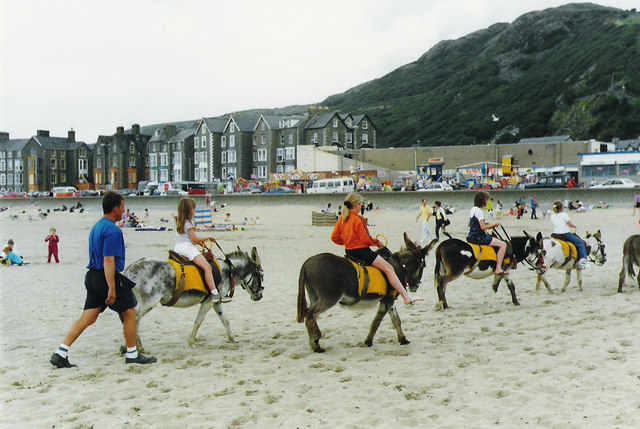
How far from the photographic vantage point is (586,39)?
7810 inches

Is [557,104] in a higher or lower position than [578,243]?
higher

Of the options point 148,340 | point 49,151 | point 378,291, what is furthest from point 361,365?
point 49,151

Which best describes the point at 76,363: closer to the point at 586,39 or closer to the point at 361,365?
the point at 361,365

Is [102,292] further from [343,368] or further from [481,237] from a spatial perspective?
[481,237]

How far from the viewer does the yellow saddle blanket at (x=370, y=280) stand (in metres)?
7.95

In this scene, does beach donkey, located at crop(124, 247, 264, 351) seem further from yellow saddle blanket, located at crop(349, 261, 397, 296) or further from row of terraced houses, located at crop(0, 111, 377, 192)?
row of terraced houses, located at crop(0, 111, 377, 192)

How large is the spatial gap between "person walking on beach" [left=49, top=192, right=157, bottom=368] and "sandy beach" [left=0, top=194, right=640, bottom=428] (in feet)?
1.79

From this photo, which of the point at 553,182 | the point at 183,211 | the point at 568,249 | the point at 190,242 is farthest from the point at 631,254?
the point at 553,182

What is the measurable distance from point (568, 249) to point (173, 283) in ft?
28.4

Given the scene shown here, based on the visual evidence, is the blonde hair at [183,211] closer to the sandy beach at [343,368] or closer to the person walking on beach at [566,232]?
the sandy beach at [343,368]

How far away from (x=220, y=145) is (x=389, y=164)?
32.9 metres

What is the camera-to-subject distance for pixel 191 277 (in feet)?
26.7

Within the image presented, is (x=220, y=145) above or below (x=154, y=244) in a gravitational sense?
above

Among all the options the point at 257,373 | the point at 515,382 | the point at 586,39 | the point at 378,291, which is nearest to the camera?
the point at 515,382
